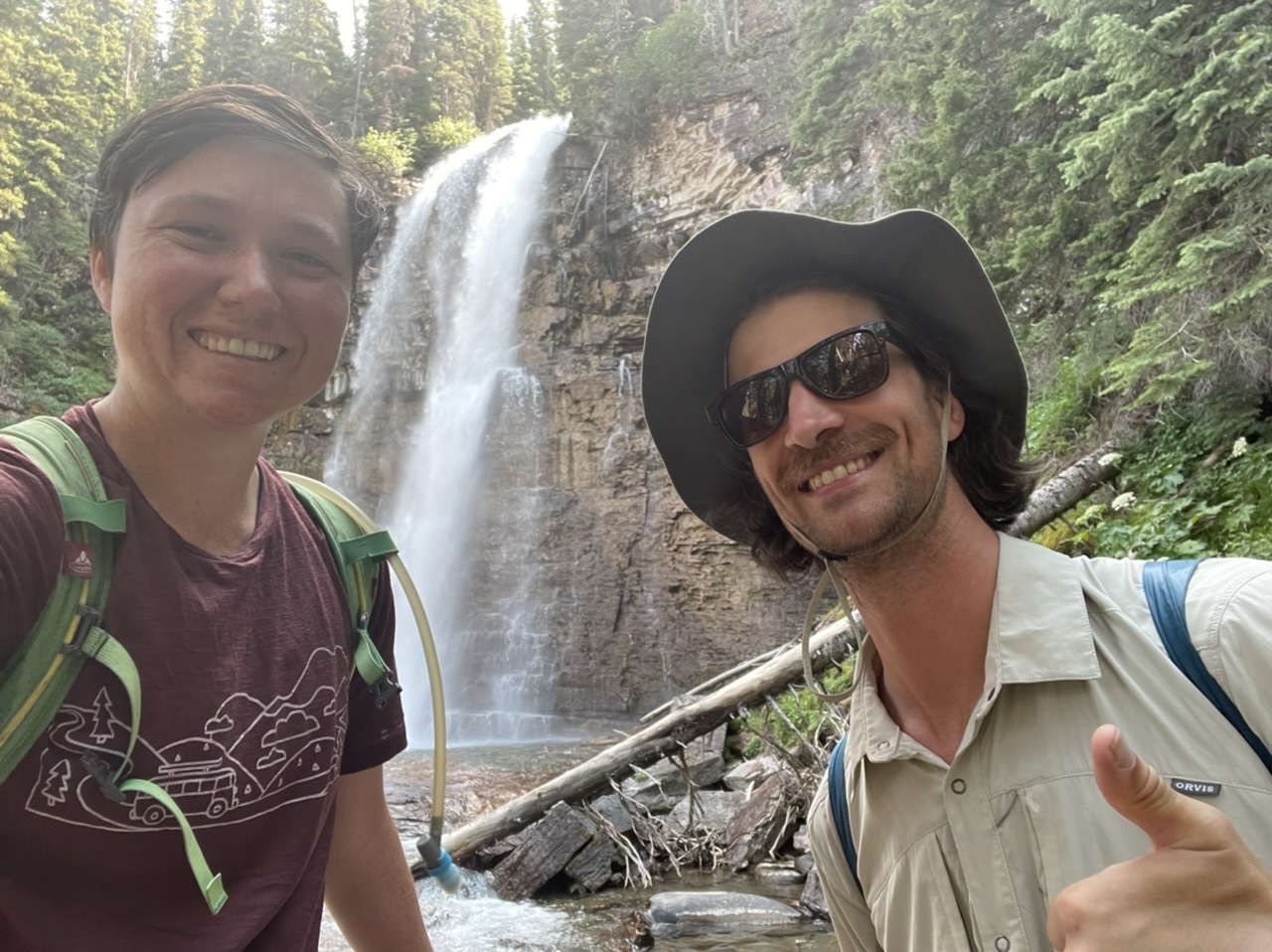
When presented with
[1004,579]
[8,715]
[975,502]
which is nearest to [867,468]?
[1004,579]

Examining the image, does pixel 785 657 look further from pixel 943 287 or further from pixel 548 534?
pixel 548 534

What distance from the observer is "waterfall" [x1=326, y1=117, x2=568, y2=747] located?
18.3 metres

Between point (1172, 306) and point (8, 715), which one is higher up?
point (1172, 306)

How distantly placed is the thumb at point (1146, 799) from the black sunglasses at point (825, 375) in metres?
0.99

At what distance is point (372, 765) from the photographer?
6.28 feet

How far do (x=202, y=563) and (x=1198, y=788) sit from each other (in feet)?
5.45

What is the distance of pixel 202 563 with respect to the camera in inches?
60.1

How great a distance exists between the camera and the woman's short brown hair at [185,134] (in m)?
1.57

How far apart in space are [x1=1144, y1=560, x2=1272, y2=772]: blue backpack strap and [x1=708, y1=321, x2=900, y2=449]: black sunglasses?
0.64m

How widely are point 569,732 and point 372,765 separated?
15.4m

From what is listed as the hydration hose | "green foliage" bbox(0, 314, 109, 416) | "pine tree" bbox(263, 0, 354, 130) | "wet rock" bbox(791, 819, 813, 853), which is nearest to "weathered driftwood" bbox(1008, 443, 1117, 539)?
"wet rock" bbox(791, 819, 813, 853)

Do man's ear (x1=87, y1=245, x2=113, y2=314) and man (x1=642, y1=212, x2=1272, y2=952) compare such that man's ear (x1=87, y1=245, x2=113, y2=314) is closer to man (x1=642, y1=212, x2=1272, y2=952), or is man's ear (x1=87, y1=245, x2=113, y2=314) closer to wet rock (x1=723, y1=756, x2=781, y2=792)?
man (x1=642, y1=212, x2=1272, y2=952)

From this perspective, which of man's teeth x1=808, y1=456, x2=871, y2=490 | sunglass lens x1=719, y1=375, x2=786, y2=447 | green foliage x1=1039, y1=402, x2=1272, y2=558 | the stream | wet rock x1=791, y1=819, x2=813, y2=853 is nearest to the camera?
man's teeth x1=808, y1=456, x2=871, y2=490

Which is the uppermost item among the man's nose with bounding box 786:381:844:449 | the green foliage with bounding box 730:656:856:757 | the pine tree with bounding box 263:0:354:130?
the pine tree with bounding box 263:0:354:130
